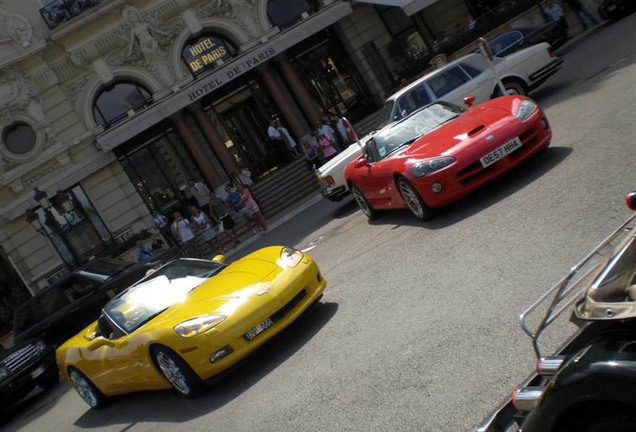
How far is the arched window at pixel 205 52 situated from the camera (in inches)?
983

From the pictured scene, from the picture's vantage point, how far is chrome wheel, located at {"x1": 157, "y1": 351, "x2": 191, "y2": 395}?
6.48 metres

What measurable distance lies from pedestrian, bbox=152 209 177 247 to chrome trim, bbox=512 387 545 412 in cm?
2005

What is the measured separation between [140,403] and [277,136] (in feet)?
54.5

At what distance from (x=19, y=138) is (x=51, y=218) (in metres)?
4.30

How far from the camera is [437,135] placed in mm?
8828

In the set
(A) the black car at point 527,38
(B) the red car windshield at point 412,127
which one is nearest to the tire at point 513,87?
(B) the red car windshield at point 412,127

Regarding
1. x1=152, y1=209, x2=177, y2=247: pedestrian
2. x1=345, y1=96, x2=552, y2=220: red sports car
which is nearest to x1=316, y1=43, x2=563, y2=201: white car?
x1=345, y1=96, x2=552, y2=220: red sports car

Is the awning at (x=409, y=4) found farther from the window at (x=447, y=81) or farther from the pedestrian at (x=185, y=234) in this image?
the pedestrian at (x=185, y=234)

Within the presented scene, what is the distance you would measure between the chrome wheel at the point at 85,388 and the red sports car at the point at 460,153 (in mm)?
4888

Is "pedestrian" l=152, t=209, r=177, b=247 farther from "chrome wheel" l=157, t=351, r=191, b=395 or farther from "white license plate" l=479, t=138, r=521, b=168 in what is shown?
"white license plate" l=479, t=138, r=521, b=168

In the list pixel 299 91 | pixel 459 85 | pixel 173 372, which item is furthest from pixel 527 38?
pixel 173 372

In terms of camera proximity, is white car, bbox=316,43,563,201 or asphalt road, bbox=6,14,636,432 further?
white car, bbox=316,43,563,201

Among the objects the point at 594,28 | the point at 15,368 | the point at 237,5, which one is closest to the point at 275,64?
the point at 237,5

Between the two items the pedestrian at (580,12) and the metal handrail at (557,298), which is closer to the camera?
the metal handrail at (557,298)
